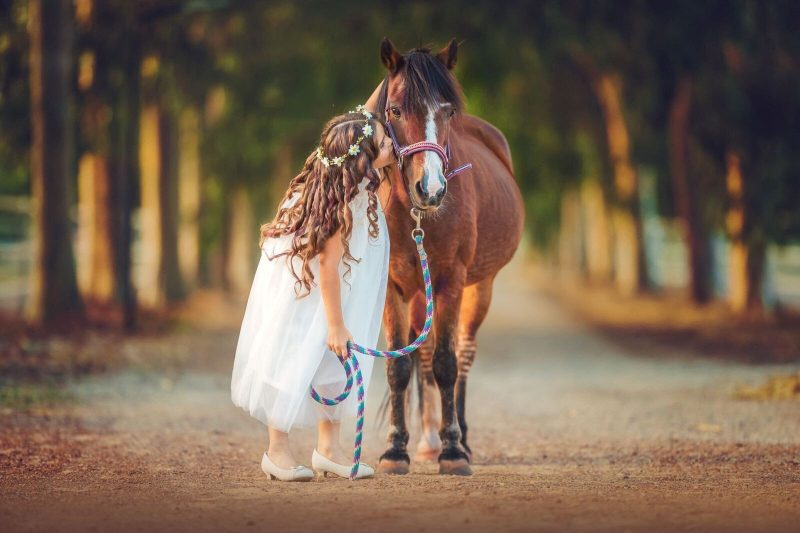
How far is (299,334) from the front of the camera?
279 inches

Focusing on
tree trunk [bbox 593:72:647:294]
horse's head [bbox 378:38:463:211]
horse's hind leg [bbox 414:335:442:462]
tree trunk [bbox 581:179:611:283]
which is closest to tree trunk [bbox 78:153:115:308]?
tree trunk [bbox 593:72:647:294]

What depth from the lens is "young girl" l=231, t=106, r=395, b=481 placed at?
6973 mm

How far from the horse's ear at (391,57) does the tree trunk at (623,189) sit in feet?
64.9

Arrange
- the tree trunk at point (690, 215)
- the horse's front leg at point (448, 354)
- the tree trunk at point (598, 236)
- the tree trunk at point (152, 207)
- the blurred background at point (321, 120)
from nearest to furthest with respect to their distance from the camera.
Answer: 1. the horse's front leg at point (448, 354)
2. the blurred background at point (321, 120)
3. the tree trunk at point (690, 215)
4. the tree trunk at point (152, 207)
5. the tree trunk at point (598, 236)

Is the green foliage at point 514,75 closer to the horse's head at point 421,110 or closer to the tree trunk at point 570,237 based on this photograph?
the horse's head at point 421,110

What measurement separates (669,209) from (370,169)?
28.0m

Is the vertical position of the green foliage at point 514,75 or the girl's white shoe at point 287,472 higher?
the green foliage at point 514,75

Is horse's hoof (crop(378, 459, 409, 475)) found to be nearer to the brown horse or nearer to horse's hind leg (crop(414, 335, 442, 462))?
the brown horse

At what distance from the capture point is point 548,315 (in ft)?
83.3

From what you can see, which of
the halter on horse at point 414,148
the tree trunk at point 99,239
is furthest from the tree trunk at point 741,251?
the halter on horse at point 414,148

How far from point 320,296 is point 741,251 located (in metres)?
15.0

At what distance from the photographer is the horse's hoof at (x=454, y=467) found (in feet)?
24.7

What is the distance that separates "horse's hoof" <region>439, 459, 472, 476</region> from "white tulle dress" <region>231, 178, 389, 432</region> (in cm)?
76

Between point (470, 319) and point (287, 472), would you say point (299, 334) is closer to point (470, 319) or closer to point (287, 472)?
point (287, 472)
